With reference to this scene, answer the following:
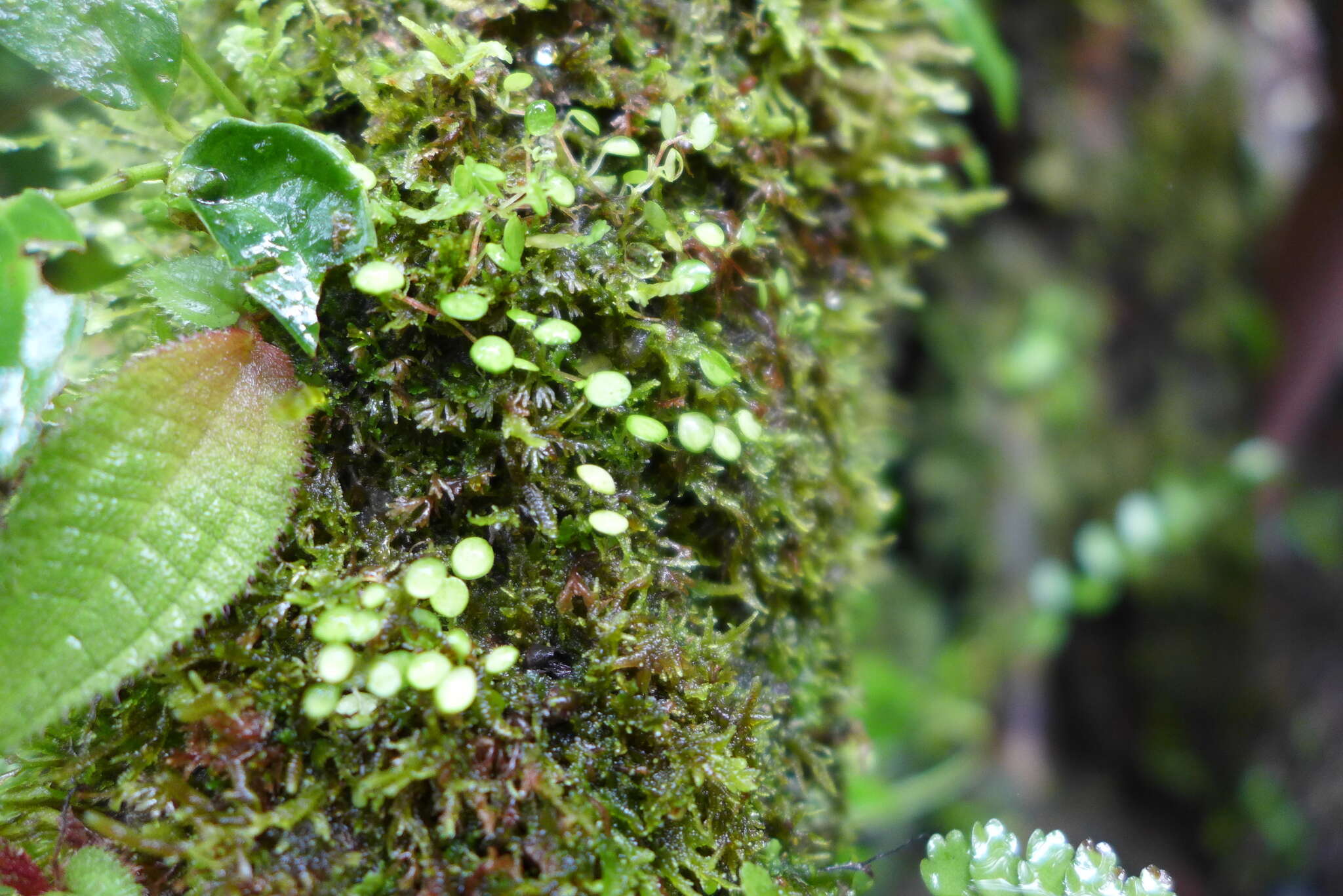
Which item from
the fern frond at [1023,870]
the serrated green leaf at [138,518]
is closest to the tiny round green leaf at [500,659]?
the serrated green leaf at [138,518]

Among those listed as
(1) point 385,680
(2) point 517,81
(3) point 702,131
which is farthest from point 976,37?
(1) point 385,680

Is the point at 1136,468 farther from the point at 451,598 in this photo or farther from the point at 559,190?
the point at 451,598

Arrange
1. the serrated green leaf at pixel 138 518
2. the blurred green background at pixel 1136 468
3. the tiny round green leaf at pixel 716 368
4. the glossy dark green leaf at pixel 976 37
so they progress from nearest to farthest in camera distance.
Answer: the serrated green leaf at pixel 138 518
the tiny round green leaf at pixel 716 368
the glossy dark green leaf at pixel 976 37
the blurred green background at pixel 1136 468

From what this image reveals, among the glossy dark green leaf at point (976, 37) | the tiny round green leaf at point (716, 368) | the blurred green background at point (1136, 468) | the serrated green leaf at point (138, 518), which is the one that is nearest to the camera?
the serrated green leaf at point (138, 518)

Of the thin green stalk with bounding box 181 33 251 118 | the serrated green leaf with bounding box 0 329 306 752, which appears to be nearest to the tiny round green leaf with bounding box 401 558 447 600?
the serrated green leaf with bounding box 0 329 306 752

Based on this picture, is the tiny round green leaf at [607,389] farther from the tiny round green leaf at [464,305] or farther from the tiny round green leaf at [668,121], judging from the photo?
the tiny round green leaf at [668,121]

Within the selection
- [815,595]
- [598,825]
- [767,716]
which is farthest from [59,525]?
[815,595]
